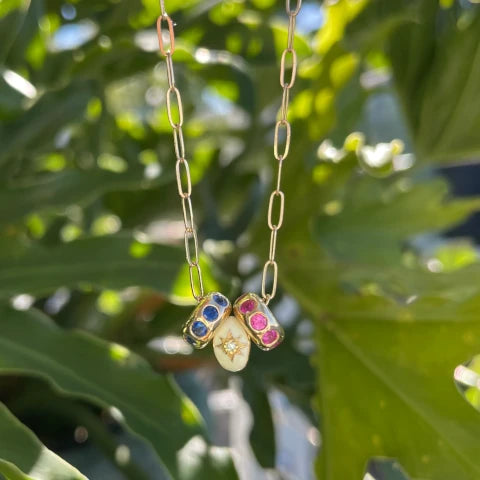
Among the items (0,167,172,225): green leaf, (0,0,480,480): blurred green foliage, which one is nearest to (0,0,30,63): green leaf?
(0,0,480,480): blurred green foliage

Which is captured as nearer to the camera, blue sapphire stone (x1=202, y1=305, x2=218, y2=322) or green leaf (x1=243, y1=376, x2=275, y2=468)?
blue sapphire stone (x1=202, y1=305, x2=218, y2=322)

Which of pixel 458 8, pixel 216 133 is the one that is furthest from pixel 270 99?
pixel 458 8

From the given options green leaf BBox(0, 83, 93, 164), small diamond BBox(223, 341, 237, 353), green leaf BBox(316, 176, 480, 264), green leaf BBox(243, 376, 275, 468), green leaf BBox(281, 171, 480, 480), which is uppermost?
green leaf BBox(0, 83, 93, 164)

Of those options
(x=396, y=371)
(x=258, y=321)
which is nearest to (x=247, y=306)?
(x=258, y=321)

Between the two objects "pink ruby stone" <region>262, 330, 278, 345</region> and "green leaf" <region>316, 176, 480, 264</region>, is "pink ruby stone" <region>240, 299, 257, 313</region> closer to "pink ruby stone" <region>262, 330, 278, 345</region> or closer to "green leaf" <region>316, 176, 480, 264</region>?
"pink ruby stone" <region>262, 330, 278, 345</region>

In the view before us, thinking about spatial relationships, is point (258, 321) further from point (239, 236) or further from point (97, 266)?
point (239, 236)

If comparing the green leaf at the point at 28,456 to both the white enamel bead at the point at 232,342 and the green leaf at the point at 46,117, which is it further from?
the green leaf at the point at 46,117
